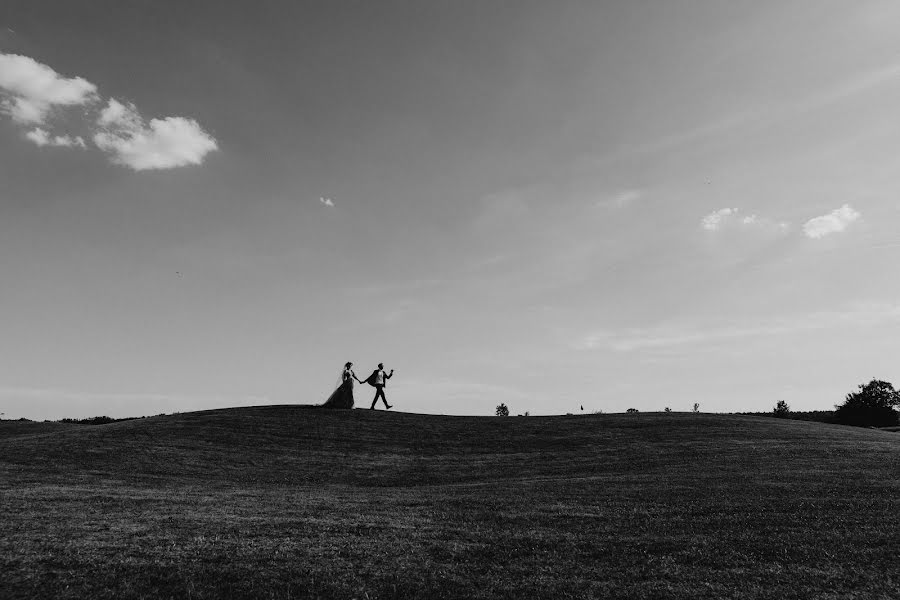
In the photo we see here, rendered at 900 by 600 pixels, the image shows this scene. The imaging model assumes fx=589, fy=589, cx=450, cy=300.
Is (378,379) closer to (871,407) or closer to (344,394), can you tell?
(344,394)

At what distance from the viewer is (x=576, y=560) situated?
1408cm

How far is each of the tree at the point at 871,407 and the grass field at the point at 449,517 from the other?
90.3ft

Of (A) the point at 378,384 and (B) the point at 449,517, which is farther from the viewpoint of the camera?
(A) the point at 378,384

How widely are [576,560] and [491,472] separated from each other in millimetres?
16200

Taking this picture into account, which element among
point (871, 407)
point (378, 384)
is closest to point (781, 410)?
point (871, 407)

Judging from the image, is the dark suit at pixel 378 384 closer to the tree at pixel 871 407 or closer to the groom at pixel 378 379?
the groom at pixel 378 379

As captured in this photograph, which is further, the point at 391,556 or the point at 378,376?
the point at 378,376

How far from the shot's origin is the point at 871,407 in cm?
6141

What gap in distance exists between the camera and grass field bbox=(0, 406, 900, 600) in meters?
12.5

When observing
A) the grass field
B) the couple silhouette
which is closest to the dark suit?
the couple silhouette

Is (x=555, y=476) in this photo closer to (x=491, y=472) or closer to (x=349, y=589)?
(x=491, y=472)

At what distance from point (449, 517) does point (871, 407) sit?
61.5 m

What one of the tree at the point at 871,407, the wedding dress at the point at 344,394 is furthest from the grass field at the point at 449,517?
the tree at the point at 871,407

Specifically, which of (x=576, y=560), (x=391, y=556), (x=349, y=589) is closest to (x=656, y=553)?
(x=576, y=560)
